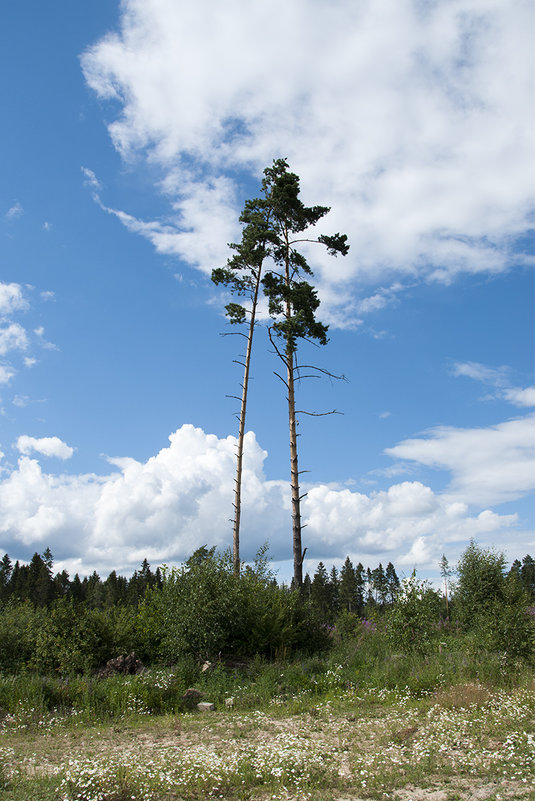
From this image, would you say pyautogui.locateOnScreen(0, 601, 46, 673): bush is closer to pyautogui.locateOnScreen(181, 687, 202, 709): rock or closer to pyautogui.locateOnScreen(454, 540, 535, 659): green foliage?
pyautogui.locateOnScreen(181, 687, 202, 709): rock

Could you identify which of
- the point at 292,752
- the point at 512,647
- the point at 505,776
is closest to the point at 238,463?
the point at 512,647

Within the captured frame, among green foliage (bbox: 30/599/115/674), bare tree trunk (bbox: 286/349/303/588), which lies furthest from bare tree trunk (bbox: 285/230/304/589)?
Answer: green foliage (bbox: 30/599/115/674)

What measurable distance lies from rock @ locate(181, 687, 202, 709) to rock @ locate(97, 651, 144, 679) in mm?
2373

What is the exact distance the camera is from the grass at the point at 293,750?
637 cm

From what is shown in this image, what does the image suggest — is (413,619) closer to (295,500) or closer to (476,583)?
(295,500)

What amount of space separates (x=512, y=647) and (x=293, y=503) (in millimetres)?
Result: 8240

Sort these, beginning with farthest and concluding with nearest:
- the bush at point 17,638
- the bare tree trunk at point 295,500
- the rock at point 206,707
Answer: the bare tree trunk at point 295,500 < the bush at point 17,638 < the rock at point 206,707

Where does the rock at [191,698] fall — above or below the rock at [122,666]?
below

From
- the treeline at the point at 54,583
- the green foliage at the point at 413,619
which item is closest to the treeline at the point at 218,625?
the green foliage at the point at 413,619

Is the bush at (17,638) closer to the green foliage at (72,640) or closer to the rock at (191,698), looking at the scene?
the green foliage at (72,640)

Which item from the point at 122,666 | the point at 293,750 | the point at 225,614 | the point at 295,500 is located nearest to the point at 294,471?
the point at 295,500

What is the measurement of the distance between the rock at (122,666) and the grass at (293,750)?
2.41m

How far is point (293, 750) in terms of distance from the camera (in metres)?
7.63

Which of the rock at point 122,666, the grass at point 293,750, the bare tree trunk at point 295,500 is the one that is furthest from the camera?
the bare tree trunk at point 295,500
